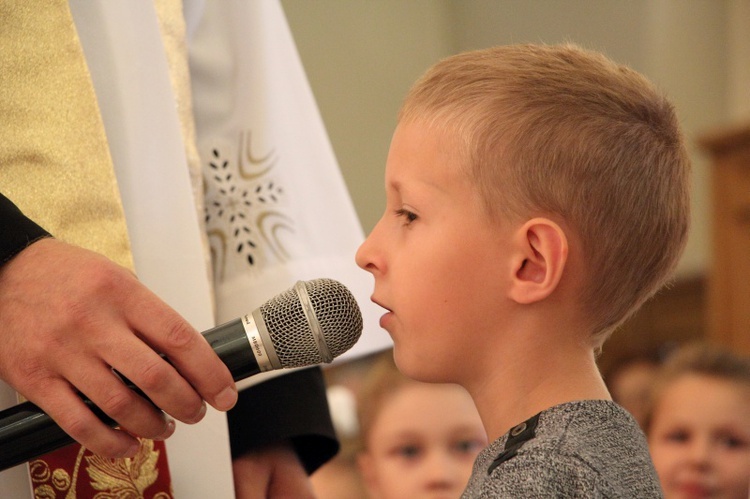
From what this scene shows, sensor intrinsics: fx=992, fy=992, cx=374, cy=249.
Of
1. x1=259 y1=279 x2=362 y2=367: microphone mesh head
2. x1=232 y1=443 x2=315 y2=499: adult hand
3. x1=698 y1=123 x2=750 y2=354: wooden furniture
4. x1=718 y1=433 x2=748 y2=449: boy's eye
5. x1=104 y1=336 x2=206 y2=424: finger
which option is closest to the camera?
x1=104 y1=336 x2=206 y2=424: finger

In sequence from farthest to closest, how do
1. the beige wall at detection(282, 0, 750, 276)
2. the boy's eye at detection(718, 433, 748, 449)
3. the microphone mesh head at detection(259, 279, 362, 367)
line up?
the beige wall at detection(282, 0, 750, 276) < the boy's eye at detection(718, 433, 748, 449) < the microphone mesh head at detection(259, 279, 362, 367)

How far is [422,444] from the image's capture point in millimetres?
3111

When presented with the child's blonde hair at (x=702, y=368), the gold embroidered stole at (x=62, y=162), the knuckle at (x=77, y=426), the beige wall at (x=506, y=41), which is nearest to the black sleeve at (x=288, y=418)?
the gold embroidered stole at (x=62, y=162)

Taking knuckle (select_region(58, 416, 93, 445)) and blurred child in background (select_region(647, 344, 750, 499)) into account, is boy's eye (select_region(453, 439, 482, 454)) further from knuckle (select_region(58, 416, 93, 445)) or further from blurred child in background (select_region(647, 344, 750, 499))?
knuckle (select_region(58, 416, 93, 445))

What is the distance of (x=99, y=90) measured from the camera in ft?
5.38

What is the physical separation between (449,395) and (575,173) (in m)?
1.96

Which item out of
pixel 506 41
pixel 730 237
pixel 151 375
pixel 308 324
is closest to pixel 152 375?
pixel 151 375

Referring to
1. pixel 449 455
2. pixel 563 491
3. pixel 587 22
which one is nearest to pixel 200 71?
pixel 563 491

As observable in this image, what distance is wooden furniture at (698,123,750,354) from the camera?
196 inches

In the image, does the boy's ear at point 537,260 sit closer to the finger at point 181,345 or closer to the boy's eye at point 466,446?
the finger at point 181,345

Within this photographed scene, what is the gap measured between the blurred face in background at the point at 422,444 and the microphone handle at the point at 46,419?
6.13 ft

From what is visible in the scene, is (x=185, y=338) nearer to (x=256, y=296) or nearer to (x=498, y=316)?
(x=498, y=316)

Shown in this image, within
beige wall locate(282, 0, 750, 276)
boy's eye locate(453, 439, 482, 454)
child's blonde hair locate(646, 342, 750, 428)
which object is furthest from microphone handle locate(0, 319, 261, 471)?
beige wall locate(282, 0, 750, 276)

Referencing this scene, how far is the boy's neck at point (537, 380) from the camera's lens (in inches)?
52.6
